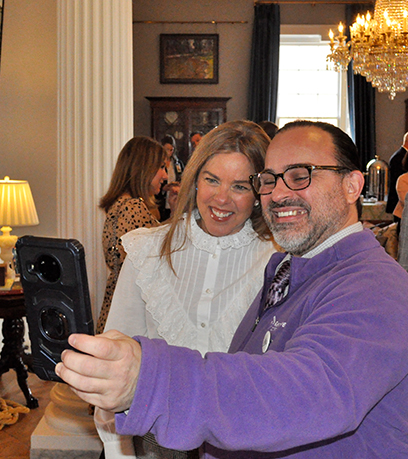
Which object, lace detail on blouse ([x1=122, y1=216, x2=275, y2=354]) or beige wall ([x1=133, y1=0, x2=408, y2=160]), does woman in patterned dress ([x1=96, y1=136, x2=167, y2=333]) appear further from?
beige wall ([x1=133, y1=0, x2=408, y2=160])

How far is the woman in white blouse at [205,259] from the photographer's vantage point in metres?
1.73

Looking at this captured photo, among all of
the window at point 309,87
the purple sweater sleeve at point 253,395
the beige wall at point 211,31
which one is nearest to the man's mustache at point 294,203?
the purple sweater sleeve at point 253,395

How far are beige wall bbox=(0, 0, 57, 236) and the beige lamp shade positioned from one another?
0.69 metres

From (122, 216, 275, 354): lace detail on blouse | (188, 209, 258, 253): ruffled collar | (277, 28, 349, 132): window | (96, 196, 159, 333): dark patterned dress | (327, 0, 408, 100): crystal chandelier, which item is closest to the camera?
(122, 216, 275, 354): lace detail on blouse

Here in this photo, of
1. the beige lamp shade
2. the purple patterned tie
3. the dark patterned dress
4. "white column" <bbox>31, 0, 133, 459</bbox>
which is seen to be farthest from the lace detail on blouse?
the beige lamp shade

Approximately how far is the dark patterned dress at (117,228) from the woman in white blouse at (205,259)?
36.7 inches

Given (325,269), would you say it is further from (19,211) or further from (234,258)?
(19,211)

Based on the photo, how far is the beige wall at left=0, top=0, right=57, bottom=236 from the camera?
4652 millimetres

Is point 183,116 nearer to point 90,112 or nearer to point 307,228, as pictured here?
point 90,112

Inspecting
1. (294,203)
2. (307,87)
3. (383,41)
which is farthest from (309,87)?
(294,203)

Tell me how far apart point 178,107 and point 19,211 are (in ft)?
21.9

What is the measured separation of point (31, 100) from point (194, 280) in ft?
11.3

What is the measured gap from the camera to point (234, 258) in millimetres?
1853

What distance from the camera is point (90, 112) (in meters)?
3.42
